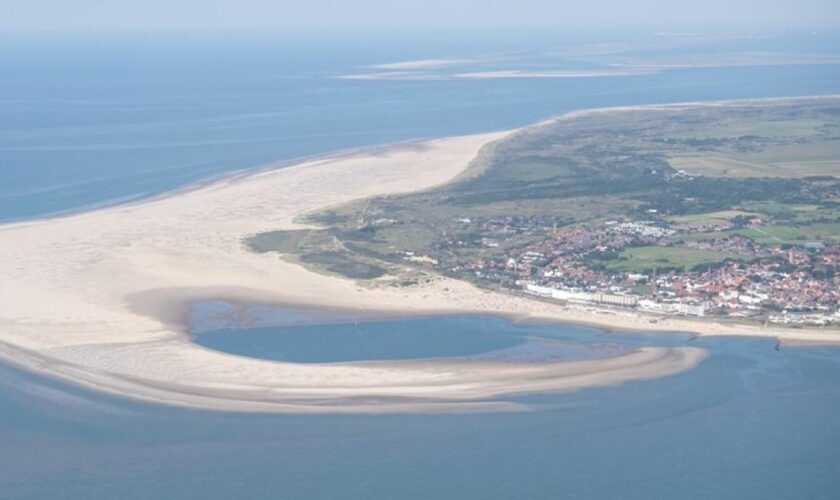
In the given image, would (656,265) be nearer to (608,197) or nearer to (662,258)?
(662,258)

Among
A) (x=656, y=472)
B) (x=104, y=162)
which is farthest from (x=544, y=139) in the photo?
(x=656, y=472)

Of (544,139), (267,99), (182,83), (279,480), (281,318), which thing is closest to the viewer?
(279,480)

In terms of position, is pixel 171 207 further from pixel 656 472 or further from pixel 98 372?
pixel 656 472

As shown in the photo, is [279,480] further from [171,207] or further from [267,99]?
[267,99]

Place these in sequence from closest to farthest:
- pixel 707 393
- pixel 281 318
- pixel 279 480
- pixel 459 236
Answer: pixel 279 480
pixel 707 393
pixel 281 318
pixel 459 236

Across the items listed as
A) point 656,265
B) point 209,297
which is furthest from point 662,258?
point 209,297

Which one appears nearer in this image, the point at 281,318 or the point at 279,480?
the point at 279,480

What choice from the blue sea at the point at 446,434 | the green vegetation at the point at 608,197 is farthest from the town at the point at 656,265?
the blue sea at the point at 446,434
